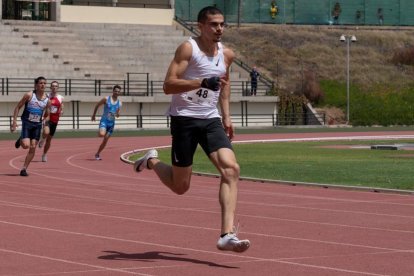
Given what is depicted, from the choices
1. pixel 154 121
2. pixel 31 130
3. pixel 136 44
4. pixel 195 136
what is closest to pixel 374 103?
pixel 136 44

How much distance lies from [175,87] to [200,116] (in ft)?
1.49

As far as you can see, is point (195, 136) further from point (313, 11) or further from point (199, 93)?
point (313, 11)

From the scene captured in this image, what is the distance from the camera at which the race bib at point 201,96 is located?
1209 centimetres

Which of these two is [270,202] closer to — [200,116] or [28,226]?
[28,226]

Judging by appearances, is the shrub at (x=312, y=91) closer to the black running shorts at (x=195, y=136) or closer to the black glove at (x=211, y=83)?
the black running shorts at (x=195, y=136)

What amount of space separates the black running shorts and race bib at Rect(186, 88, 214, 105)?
0.18 m

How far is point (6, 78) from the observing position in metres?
56.0

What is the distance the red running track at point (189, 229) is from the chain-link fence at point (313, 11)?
58.2 meters

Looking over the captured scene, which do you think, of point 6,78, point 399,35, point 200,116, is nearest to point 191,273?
point 200,116

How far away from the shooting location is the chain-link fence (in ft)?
267

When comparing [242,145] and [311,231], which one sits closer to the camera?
[311,231]

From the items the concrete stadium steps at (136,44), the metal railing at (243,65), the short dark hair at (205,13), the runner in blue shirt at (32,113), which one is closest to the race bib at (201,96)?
the short dark hair at (205,13)

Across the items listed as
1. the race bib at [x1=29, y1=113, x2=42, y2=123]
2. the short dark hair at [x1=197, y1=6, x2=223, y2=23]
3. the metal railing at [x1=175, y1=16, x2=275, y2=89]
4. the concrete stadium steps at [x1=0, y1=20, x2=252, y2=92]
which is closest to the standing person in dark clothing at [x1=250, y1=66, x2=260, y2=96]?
the concrete stadium steps at [x1=0, y1=20, x2=252, y2=92]

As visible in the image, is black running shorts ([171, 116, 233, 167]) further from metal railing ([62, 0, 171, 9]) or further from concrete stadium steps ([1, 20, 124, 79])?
metal railing ([62, 0, 171, 9])
